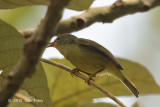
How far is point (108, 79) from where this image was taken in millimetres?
2898

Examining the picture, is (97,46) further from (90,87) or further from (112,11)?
(112,11)

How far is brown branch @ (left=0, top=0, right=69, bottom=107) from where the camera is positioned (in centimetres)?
102

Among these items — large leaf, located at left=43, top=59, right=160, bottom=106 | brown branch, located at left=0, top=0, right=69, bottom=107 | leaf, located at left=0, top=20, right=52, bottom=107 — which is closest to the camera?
brown branch, located at left=0, top=0, right=69, bottom=107

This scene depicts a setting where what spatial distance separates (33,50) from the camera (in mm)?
1014

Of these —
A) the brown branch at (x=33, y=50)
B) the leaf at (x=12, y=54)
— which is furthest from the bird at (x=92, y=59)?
the brown branch at (x=33, y=50)

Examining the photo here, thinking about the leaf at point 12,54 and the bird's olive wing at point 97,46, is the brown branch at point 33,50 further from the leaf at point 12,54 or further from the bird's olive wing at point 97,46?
the bird's olive wing at point 97,46

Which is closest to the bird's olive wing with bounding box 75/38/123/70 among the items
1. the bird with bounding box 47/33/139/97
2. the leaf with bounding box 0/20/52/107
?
the bird with bounding box 47/33/139/97

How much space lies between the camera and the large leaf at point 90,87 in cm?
281

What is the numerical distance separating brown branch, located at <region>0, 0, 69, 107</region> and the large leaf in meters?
1.74

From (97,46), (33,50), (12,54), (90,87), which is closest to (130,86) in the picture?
(90,87)

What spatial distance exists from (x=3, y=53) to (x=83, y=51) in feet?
4.49

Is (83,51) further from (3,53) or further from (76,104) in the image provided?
(3,53)

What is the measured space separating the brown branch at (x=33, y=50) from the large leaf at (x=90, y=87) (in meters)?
1.74

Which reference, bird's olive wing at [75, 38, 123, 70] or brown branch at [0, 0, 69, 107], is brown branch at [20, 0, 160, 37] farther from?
bird's olive wing at [75, 38, 123, 70]
